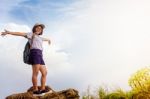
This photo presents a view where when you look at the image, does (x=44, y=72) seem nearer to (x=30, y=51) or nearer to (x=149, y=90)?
(x=30, y=51)

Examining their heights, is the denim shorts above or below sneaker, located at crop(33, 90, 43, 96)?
above

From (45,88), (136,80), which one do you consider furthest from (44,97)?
(136,80)

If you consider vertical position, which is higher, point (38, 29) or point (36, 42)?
point (38, 29)

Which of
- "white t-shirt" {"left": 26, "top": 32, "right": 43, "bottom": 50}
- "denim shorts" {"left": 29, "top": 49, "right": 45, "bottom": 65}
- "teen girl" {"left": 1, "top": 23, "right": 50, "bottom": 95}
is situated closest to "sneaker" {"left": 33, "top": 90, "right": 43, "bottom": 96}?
"teen girl" {"left": 1, "top": 23, "right": 50, "bottom": 95}

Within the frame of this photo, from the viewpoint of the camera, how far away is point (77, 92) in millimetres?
15984

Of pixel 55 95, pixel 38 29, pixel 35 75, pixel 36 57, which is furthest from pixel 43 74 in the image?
pixel 38 29

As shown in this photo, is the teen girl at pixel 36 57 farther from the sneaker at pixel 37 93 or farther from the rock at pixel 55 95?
the rock at pixel 55 95

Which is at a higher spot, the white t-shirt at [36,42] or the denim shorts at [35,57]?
the white t-shirt at [36,42]

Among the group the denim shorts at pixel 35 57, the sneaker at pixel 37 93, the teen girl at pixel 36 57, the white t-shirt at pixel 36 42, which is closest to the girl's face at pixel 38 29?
the teen girl at pixel 36 57

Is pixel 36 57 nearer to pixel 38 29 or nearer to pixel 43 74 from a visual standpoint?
pixel 43 74

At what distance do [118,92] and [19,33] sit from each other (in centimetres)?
500

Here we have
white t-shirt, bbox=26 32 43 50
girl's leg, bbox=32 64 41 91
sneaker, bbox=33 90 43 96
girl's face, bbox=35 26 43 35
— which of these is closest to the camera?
sneaker, bbox=33 90 43 96

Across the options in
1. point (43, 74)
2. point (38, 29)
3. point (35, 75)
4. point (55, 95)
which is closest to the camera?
point (55, 95)

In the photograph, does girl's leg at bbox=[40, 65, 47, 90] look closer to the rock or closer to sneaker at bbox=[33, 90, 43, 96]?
sneaker at bbox=[33, 90, 43, 96]
